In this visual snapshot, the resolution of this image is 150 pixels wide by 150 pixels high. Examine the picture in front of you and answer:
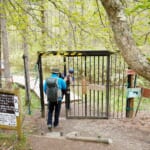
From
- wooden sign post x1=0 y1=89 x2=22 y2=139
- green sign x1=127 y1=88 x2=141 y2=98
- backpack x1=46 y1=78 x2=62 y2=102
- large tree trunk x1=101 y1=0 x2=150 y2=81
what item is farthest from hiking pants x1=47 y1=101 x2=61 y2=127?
large tree trunk x1=101 y1=0 x2=150 y2=81

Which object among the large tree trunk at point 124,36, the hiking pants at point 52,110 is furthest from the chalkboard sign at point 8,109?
the large tree trunk at point 124,36

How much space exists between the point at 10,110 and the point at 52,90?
1.38m

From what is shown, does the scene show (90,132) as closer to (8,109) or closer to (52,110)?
(52,110)

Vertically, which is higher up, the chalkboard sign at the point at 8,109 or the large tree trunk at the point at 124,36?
the large tree trunk at the point at 124,36

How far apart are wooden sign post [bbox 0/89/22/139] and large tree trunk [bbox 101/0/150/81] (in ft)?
8.00

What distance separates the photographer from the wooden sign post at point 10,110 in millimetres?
4262

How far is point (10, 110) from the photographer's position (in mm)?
4328

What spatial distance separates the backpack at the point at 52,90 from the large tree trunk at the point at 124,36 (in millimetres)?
3233

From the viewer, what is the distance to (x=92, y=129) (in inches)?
223

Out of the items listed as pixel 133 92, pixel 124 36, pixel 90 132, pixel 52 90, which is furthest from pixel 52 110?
pixel 124 36

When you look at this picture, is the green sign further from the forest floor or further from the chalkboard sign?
the chalkboard sign

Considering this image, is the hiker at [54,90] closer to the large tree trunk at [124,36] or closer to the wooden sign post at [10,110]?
the wooden sign post at [10,110]

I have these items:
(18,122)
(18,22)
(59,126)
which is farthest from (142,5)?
(59,126)

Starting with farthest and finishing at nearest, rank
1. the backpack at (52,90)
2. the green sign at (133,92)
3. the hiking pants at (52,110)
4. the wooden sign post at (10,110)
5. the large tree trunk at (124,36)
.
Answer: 1. the green sign at (133,92)
2. the hiking pants at (52,110)
3. the backpack at (52,90)
4. the wooden sign post at (10,110)
5. the large tree trunk at (124,36)
